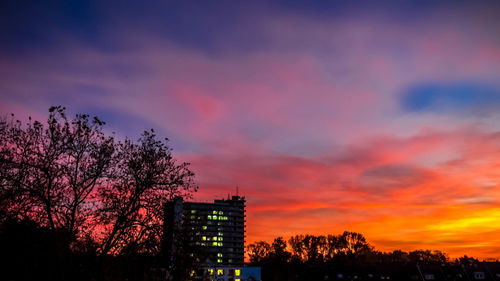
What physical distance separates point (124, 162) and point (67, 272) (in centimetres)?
834

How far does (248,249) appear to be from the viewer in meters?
188

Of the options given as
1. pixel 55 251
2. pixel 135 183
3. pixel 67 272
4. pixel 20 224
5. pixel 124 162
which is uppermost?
pixel 124 162

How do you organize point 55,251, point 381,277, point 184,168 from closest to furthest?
point 55,251 < point 184,168 < point 381,277

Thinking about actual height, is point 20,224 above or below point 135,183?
below

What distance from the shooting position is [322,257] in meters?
161

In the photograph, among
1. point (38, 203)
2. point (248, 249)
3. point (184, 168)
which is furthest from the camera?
point (248, 249)

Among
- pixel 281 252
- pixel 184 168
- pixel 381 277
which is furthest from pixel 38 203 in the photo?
pixel 281 252

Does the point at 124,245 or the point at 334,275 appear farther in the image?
the point at 334,275

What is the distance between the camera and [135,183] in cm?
2402

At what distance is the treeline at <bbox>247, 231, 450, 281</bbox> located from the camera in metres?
124

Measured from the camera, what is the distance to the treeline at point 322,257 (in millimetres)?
123688

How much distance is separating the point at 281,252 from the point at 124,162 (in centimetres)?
15893

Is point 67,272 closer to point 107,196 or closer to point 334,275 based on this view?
point 107,196

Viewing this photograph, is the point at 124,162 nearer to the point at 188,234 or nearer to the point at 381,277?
the point at 188,234
